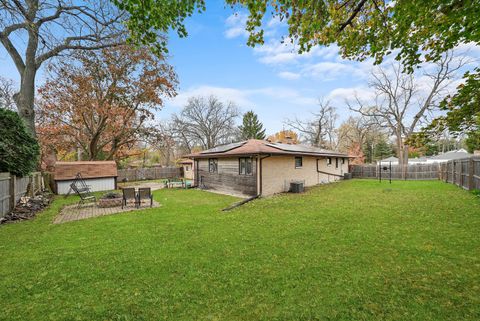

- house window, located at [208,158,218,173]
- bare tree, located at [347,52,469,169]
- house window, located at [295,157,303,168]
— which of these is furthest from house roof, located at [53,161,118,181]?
bare tree, located at [347,52,469,169]

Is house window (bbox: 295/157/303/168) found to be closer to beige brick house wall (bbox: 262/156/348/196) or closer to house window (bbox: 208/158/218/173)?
beige brick house wall (bbox: 262/156/348/196)

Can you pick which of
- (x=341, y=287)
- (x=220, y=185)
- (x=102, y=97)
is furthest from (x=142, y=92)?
(x=341, y=287)

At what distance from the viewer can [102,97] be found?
15516 mm

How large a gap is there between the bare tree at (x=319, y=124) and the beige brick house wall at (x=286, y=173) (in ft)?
50.7

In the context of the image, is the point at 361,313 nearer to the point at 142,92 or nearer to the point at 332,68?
the point at 332,68

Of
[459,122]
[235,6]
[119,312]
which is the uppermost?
[235,6]

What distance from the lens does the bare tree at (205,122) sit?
3384 cm

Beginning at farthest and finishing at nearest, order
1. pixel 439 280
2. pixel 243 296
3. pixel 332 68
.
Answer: pixel 332 68 < pixel 439 280 < pixel 243 296

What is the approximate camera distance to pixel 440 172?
696 inches

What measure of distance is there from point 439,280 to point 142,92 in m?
18.3

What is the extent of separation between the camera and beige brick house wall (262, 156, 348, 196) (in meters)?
11.9

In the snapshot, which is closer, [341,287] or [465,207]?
[341,287]

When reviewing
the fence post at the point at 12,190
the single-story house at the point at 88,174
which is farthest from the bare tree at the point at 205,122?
the fence post at the point at 12,190

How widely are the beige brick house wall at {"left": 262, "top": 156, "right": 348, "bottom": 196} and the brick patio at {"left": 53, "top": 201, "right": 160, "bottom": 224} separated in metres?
6.41
